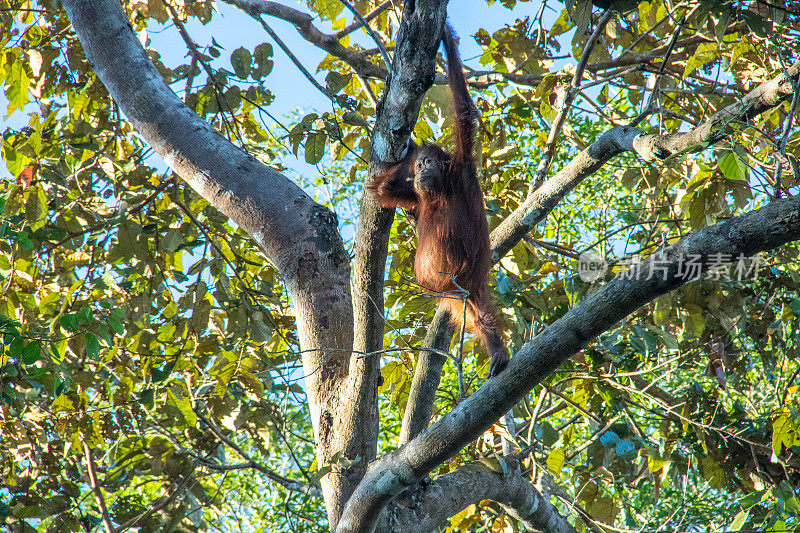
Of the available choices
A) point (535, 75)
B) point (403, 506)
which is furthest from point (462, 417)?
point (535, 75)

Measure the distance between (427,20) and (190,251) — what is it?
2.30 meters

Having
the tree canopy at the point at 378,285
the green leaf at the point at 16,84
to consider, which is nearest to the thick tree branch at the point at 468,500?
the tree canopy at the point at 378,285

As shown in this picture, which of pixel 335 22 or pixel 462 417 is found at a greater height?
pixel 335 22

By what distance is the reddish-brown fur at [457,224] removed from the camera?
11.8 feet

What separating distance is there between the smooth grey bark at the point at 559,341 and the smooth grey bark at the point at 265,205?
366 mm

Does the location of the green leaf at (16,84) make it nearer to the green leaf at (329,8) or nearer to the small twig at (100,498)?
the green leaf at (329,8)

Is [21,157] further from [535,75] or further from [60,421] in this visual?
[535,75]

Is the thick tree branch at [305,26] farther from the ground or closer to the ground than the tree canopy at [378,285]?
farther from the ground

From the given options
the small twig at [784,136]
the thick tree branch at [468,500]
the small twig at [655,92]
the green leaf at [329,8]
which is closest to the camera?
the small twig at [784,136]

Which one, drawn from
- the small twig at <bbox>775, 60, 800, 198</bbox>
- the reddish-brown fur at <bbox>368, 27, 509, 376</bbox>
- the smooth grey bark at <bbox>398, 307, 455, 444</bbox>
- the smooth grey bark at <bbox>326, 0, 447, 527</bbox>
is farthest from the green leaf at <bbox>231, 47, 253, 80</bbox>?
the small twig at <bbox>775, 60, 800, 198</bbox>

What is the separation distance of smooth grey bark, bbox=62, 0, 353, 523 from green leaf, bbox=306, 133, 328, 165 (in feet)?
1.43

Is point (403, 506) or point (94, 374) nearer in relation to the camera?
point (403, 506)

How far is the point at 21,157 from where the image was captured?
365 centimetres

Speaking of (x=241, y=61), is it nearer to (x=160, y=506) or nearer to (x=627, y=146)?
(x=627, y=146)
